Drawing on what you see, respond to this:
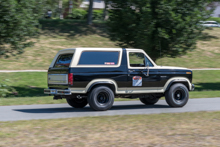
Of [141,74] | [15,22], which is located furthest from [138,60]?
[15,22]

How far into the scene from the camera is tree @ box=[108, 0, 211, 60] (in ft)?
57.0

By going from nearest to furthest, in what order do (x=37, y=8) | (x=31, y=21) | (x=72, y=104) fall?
A: (x=72, y=104)
(x=31, y=21)
(x=37, y=8)

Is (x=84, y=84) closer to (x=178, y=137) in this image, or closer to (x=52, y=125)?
(x=52, y=125)

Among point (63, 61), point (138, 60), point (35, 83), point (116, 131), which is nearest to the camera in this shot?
point (116, 131)

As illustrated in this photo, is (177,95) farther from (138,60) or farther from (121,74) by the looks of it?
(121,74)

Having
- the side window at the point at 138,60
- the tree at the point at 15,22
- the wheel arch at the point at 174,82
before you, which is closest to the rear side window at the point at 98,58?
the side window at the point at 138,60

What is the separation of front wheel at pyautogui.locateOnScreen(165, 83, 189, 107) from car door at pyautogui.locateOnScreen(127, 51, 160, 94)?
0.52m

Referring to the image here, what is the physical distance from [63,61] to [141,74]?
8.31 feet

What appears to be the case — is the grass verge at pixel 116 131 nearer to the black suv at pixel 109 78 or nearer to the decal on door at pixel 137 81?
the black suv at pixel 109 78

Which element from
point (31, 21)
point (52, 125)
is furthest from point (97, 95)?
point (31, 21)

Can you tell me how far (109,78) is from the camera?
1058 centimetres

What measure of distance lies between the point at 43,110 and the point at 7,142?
181 inches

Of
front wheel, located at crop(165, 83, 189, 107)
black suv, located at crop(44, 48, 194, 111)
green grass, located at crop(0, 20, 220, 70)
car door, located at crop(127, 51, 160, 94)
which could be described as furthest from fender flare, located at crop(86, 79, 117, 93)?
green grass, located at crop(0, 20, 220, 70)

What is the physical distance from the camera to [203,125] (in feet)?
26.5
